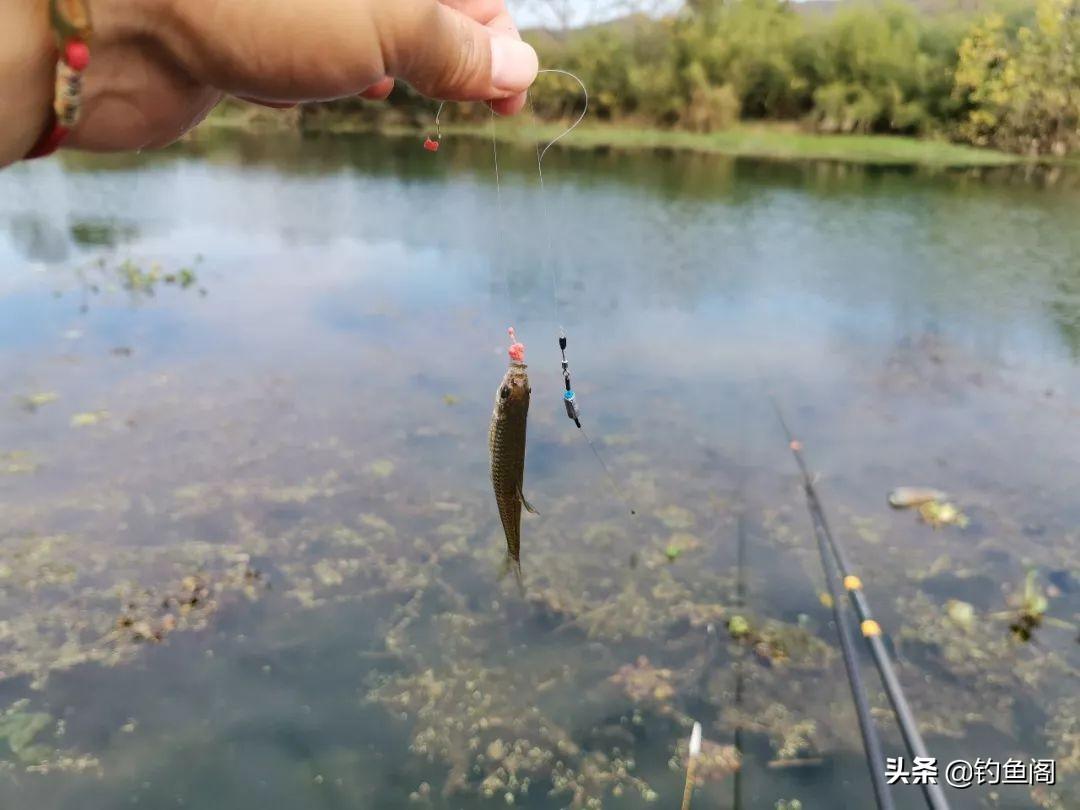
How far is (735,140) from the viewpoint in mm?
35719

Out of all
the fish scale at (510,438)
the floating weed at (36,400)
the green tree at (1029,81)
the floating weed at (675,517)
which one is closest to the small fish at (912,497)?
the floating weed at (675,517)

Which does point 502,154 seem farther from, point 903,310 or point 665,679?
point 665,679

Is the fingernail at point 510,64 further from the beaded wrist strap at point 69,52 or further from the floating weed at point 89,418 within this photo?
the floating weed at point 89,418

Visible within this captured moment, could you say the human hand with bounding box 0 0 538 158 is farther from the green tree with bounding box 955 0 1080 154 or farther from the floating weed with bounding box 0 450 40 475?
the green tree with bounding box 955 0 1080 154

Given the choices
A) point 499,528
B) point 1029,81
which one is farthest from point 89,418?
point 1029,81

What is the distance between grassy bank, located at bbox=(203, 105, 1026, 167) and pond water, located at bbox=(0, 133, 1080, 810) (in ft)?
66.1

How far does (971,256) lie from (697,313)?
653cm

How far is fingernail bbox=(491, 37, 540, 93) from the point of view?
77.9 inches

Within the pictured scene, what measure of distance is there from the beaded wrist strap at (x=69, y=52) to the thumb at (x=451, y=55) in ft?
1.76

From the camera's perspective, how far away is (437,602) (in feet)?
17.3

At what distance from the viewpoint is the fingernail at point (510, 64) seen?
6.49ft

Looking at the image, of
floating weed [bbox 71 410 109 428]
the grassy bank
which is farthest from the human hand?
the grassy bank

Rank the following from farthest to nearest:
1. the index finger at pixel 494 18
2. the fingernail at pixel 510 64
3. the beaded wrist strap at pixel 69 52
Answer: the index finger at pixel 494 18, the fingernail at pixel 510 64, the beaded wrist strap at pixel 69 52

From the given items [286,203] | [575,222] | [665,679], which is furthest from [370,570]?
[286,203]
